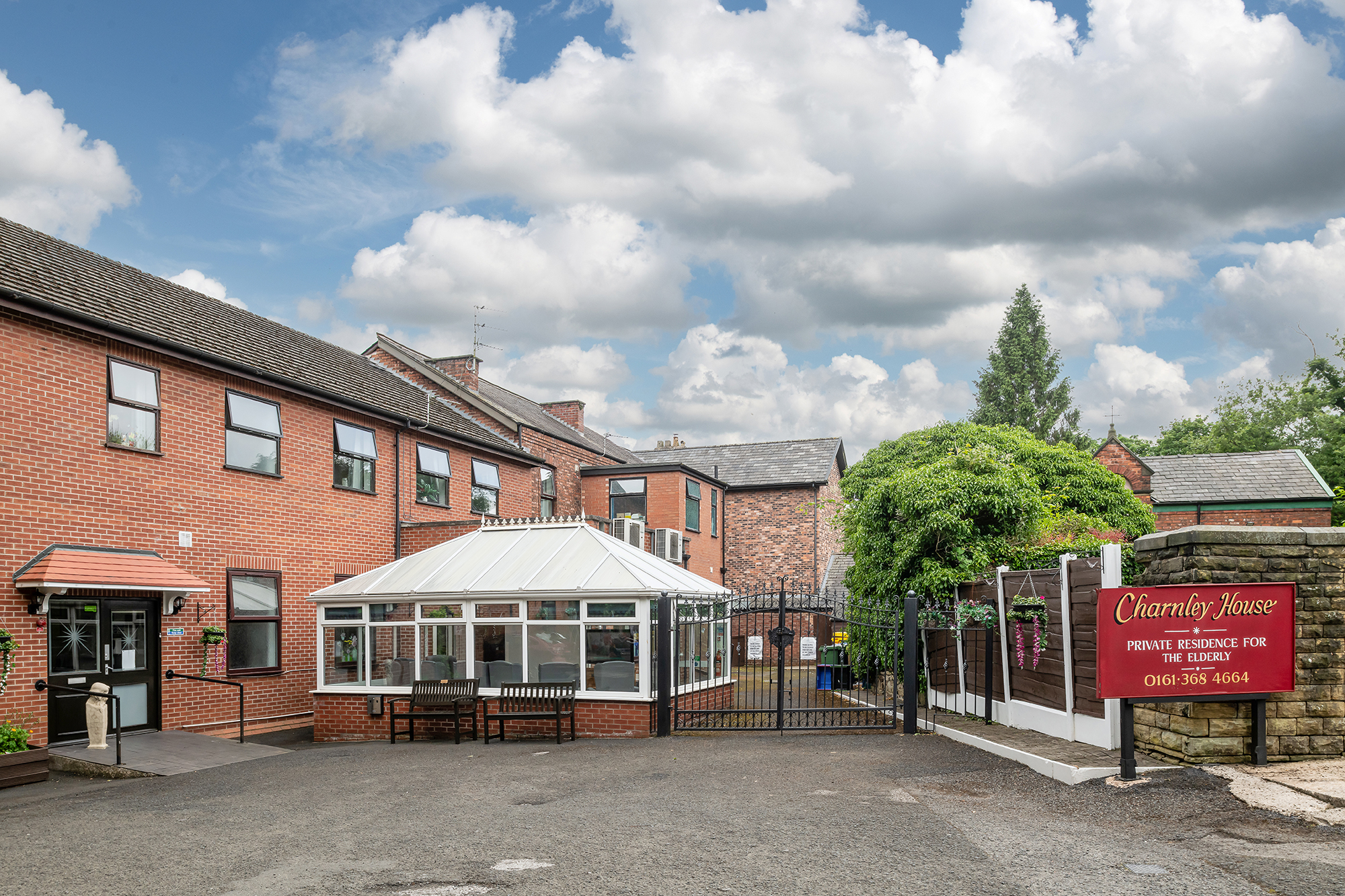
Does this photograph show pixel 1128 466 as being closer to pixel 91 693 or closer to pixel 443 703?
pixel 443 703

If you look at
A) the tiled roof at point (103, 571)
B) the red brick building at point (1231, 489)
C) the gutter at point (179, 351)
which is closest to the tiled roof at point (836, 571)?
the red brick building at point (1231, 489)

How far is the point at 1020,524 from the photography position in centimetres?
1711

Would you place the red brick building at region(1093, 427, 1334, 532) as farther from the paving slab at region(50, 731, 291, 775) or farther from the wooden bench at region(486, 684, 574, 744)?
the paving slab at region(50, 731, 291, 775)

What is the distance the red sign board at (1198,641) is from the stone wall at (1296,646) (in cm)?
26

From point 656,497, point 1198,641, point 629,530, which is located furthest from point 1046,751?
point 656,497

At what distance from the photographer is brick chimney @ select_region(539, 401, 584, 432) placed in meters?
33.6

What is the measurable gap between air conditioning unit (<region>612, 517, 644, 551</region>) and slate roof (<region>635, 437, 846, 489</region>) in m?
11.4

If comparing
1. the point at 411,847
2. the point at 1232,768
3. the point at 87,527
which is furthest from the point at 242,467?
the point at 1232,768

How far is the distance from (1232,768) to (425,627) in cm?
1149

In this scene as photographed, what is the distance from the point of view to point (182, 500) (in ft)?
47.5

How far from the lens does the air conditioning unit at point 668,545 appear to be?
1081 inches

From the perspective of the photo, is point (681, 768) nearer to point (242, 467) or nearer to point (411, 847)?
point (411, 847)

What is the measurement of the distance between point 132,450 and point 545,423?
1724cm

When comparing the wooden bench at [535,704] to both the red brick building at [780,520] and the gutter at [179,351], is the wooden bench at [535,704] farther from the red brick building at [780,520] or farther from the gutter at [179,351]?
the red brick building at [780,520]
